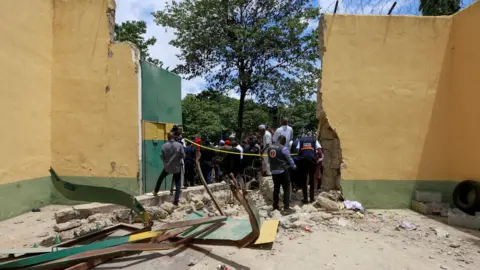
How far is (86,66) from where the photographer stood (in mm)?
7445

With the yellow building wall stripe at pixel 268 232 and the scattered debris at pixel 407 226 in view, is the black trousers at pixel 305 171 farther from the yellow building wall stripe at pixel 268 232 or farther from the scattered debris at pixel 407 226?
the scattered debris at pixel 407 226

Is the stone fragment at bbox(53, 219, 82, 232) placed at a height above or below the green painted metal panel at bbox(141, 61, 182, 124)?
below

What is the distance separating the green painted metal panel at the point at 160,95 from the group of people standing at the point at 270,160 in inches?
23.9

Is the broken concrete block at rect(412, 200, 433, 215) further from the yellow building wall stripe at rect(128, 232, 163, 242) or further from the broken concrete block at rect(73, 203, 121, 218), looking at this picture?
the broken concrete block at rect(73, 203, 121, 218)

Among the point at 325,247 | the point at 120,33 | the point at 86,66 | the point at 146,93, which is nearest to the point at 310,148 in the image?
the point at 325,247

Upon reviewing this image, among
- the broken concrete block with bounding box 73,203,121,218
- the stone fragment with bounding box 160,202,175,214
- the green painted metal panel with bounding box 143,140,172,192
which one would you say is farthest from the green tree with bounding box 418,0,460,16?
the broken concrete block with bounding box 73,203,121,218

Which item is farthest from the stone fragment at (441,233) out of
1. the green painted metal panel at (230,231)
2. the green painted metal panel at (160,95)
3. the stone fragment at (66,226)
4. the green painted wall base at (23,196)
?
the green painted wall base at (23,196)

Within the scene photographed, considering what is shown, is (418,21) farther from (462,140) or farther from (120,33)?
(120,33)

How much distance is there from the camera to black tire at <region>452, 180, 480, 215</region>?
18.6 ft

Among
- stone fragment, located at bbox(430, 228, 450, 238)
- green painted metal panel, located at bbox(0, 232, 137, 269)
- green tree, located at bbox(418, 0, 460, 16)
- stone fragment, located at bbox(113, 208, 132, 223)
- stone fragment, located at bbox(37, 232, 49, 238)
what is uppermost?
green tree, located at bbox(418, 0, 460, 16)

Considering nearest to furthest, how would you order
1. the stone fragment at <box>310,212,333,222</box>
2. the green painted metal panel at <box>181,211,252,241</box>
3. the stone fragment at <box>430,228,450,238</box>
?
the green painted metal panel at <box>181,211,252,241</box> < the stone fragment at <box>430,228,450,238</box> < the stone fragment at <box>310,212,333,222</box>

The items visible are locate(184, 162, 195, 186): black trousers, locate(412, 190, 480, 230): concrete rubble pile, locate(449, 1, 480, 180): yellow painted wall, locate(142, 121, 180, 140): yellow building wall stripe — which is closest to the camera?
locate(412, 190, 480, 230): concrete rubble pile

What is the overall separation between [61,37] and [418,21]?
7516 millimetres

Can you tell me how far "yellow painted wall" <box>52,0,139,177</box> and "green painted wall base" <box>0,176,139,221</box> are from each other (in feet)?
0.50
